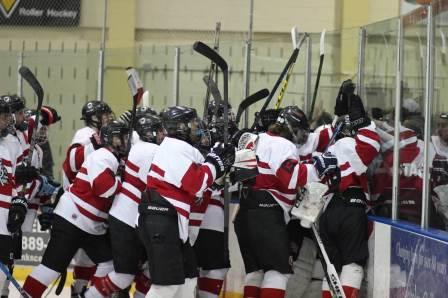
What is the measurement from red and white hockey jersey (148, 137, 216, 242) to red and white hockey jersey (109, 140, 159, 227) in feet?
1.85

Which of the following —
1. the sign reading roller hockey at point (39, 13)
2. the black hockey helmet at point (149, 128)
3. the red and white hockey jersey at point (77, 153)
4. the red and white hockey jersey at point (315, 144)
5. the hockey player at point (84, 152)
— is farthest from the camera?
the sign reading roller hockey at point (39, 13)

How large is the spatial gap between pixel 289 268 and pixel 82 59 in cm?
353

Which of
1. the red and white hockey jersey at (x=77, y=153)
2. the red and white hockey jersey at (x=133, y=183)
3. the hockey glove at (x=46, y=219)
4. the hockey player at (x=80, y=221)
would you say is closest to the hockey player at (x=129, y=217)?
the red and white hockey jersey at (x=133, y=183)

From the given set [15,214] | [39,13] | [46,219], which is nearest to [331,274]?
[15,214]

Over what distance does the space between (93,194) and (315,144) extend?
135 centimetres

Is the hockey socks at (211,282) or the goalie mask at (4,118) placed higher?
the goalie mask at (4,118)

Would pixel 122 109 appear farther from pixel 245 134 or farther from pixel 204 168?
pixel 204 168

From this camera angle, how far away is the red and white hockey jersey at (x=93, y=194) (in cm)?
593

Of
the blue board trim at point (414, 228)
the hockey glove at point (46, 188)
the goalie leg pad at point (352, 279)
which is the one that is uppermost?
the hockey glove at point (46, 188)

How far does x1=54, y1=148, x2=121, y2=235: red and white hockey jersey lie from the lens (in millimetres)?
5934

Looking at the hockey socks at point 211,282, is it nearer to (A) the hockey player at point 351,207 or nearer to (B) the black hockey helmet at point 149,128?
(A) the hockey player at point 351,207

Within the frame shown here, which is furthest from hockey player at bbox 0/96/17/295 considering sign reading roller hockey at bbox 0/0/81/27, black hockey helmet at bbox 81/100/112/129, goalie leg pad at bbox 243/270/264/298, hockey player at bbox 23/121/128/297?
sign reading roller hockey at bbox 0/0/81/27

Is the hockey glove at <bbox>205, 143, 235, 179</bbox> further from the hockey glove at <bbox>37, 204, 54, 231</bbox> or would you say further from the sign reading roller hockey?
the sign reading roller hockey

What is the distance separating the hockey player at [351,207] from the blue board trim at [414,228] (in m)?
0.13
